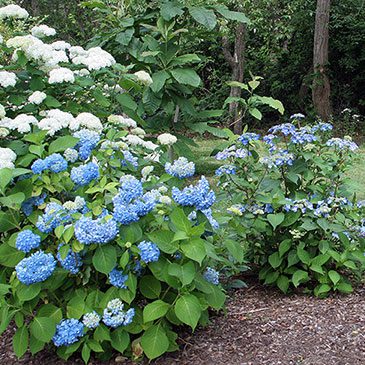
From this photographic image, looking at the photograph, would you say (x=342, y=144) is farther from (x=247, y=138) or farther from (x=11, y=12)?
(x=11, y=12)

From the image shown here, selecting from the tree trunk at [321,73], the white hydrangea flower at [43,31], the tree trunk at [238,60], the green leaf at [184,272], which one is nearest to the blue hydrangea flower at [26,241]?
the green leaf at [184,272]

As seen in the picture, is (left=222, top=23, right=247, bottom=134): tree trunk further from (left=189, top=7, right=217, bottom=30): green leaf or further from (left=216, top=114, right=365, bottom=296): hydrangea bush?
(left=216, top=114, right=365, bottom=296): hydrangea bush

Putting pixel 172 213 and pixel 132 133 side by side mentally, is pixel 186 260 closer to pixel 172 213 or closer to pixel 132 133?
pixel 172 213

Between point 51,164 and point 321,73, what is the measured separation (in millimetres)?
10249

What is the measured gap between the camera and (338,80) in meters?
12.9

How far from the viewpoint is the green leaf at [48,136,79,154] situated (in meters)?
2.44

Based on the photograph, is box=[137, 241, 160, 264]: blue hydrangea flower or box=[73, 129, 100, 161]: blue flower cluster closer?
box=[137, 241, 160, 264]: blue hydrangea flower

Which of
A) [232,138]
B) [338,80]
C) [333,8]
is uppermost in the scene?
[232,138]

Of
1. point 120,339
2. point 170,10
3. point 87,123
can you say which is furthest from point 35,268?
point 170,10

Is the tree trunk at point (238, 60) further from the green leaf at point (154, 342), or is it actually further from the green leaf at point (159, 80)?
the green leaf at point (154, 342)

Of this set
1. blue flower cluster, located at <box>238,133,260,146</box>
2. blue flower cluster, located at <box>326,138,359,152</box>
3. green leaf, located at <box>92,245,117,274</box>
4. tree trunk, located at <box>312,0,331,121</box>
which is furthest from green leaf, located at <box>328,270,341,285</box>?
tree trunk, located at <box>312,0,331,121</box>

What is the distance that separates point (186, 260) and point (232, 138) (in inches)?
41.9

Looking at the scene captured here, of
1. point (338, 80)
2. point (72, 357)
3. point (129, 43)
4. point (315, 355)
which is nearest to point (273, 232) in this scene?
point (315, 355)

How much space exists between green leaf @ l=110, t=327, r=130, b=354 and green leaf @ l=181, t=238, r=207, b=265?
441 mm
